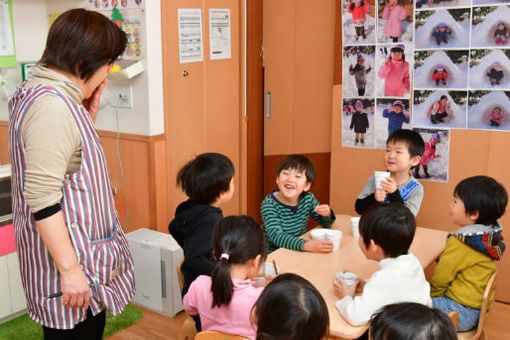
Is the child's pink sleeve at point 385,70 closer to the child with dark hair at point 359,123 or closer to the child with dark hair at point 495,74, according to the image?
the child with dark hair at point 359,123

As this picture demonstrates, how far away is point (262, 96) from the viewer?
390cm

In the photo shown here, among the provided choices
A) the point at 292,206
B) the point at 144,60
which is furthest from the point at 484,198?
the point at 144,60

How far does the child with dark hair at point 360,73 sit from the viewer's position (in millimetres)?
3354

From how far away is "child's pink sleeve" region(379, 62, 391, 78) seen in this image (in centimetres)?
327

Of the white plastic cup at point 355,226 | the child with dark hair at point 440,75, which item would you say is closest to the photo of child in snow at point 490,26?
the child with dark hair at point 440,75

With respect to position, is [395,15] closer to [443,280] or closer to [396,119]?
[396,119]

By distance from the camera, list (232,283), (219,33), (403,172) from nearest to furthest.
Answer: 1. (232,283)
2. (403,172)
3. (219,33)

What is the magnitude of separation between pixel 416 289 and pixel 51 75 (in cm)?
131

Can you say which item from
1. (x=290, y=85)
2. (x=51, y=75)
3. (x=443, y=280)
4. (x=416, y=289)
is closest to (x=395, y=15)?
(x=290, y=85)

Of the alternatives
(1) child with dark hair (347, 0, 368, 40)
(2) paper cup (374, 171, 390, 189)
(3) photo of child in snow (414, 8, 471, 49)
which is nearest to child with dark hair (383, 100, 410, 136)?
(3) photo of child in snow (414, 8, 471, 49)

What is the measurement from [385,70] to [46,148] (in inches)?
93.0

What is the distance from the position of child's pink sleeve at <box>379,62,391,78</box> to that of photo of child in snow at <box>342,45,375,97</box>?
0.17 feet

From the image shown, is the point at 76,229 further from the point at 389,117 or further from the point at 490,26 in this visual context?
the point at 490,26

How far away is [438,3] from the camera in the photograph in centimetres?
306
